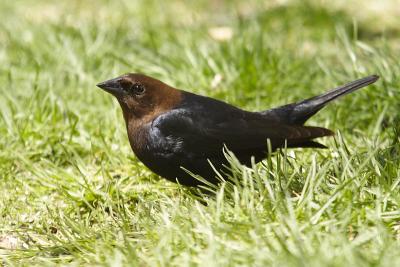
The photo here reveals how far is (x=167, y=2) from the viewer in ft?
26.4

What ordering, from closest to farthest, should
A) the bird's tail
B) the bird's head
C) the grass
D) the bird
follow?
the grass → the bird → the bird's head → the bird's tail

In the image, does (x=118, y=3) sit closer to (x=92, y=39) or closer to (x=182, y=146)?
(x=92, y=39)

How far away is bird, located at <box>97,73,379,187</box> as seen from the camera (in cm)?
407

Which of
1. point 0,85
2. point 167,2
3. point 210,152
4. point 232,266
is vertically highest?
point 167,2

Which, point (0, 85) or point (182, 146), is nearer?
point (182, 146)

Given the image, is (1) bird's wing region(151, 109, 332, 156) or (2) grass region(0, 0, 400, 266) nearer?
(2) grass region(0, 0, 400, 266)

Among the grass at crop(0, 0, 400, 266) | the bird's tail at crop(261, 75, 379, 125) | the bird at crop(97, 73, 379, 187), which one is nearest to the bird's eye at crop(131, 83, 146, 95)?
the bird at crop(97, 73, 379, 187)

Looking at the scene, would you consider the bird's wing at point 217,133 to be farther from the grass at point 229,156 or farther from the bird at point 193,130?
the grass at point 229,156

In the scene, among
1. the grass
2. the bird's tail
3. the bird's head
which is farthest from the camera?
the bird's tail

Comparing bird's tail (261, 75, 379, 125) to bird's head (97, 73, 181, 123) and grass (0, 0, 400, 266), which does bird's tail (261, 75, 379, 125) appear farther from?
bird's head (97, 73, 181, 123)

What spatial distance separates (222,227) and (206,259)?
0.28m

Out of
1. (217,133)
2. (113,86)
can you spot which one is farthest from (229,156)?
(113,86)

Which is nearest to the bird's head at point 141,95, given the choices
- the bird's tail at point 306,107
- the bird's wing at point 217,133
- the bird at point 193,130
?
the bird at point 193,130

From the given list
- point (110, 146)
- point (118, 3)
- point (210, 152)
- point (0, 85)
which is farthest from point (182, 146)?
point (118, 3)
